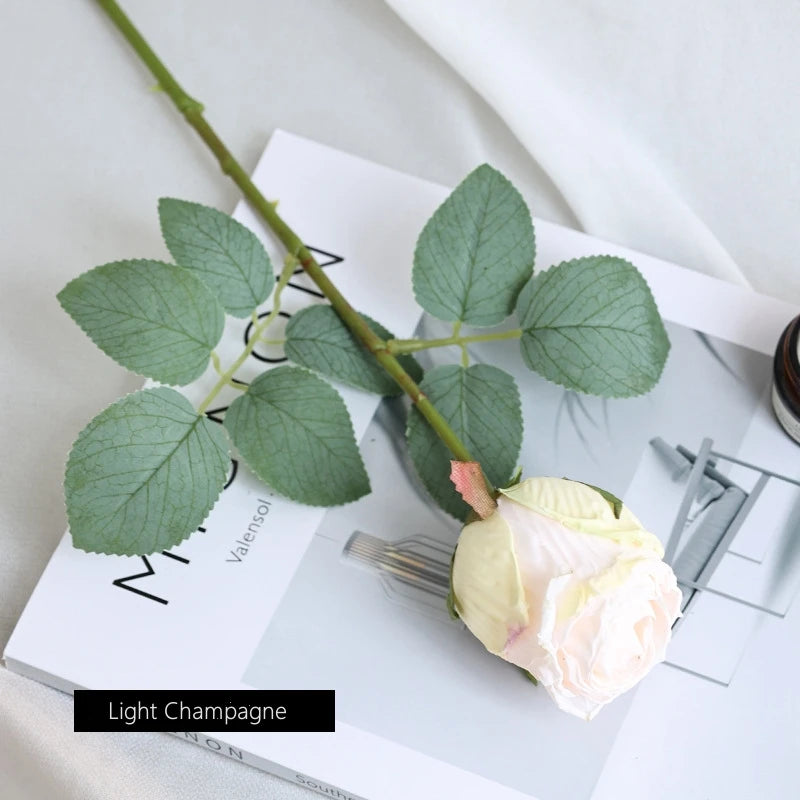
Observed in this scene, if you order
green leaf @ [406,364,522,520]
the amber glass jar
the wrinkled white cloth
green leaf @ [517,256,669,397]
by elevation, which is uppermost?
the wrinkled white cloth

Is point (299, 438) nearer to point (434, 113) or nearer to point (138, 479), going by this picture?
point (138, 479)

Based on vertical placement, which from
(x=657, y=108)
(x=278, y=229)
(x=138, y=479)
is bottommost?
(x=138, y=479)

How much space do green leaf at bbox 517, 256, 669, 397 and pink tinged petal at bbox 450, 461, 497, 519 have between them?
62mm

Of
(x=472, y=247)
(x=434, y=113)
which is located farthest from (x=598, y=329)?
(x=434, y=113)

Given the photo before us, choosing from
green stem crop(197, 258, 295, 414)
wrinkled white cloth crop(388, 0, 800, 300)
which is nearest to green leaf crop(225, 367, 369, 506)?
green stem crop(197, 258, 295, 414)

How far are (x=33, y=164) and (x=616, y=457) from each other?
0.28 m

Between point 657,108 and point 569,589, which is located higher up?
point 657,108

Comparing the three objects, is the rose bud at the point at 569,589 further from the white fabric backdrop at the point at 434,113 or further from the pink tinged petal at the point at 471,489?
the white fabric backdrop at the point at 434,113

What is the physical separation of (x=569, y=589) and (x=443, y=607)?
3.6 inches

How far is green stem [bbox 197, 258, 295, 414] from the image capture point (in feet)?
1.25

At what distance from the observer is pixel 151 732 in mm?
385

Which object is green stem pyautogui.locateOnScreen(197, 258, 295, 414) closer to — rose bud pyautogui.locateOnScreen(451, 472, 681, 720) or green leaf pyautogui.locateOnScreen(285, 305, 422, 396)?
green leaf pyautogui.locateOnScreen(285, 305, 422, 396)

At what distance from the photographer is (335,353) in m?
0.39

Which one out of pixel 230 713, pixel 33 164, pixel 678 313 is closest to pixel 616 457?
pixel 678 313
